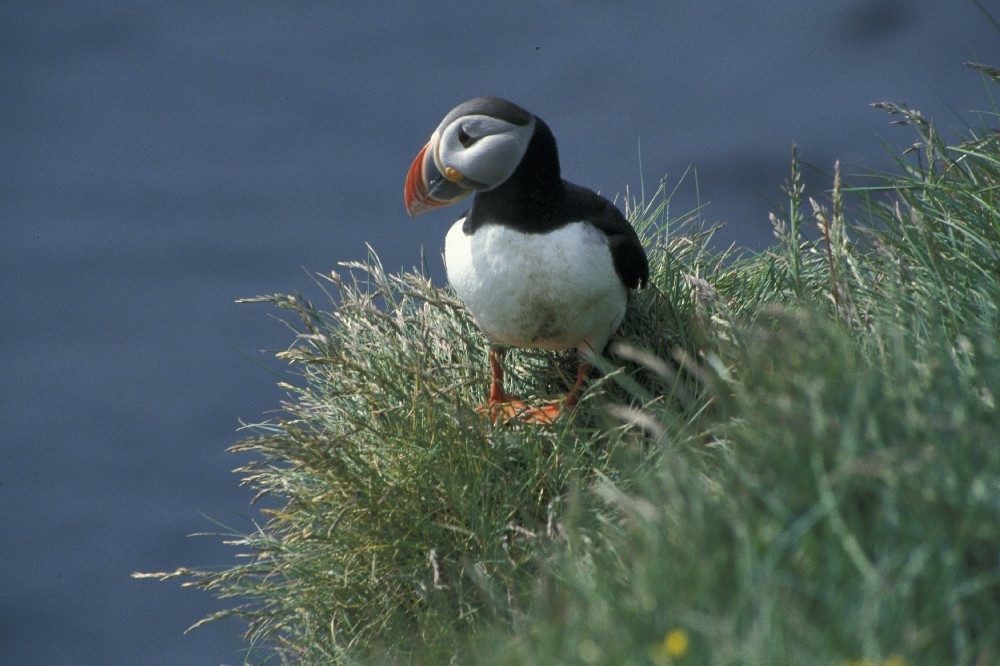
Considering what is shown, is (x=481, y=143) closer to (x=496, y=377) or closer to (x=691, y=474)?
(x=496, y=377)

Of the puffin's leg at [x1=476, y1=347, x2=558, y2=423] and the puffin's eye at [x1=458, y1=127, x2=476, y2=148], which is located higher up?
the puffin's eye at [x1=458, y1=127, x2=476, y2=148]

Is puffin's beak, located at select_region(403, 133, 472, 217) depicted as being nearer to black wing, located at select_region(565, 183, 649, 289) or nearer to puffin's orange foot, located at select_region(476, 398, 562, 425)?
black wing, located at select_region(565, 183, 649, 289)

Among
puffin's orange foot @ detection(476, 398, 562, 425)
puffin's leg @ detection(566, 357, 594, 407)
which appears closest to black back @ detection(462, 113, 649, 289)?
puffin's leg @ detection(566, 357, 594, 407)

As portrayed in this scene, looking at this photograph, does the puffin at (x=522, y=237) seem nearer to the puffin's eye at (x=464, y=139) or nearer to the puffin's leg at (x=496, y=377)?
the puffin's eye at (x=464, y=139)

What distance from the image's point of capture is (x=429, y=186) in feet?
10.5

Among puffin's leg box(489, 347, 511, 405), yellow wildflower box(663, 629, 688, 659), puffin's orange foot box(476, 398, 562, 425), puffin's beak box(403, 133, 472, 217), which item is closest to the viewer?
yellow wildflower box(663, 629, 688, 659)

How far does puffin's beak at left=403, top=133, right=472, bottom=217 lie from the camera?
3.15m

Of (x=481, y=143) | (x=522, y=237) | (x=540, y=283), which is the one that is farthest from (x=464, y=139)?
(x=540, y=283)

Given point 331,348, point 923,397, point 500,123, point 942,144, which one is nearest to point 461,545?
point 331,348

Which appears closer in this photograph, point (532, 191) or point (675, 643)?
point (675, 643)

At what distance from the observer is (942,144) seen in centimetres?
323

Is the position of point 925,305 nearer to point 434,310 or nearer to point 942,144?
point 942,144

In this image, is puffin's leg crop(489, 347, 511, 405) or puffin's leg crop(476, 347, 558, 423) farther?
puffin's leg crop(489, 347, 511, 405)

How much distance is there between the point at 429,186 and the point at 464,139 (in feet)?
0.65
